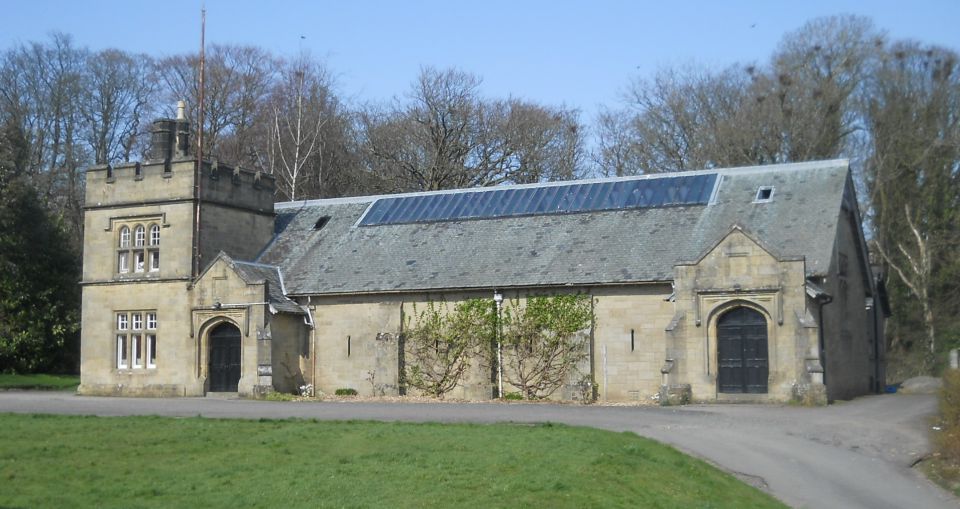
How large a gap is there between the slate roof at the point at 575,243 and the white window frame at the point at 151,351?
469 cm

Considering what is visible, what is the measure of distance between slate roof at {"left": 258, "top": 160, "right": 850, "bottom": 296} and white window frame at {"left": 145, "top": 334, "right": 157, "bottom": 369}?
15.4ft

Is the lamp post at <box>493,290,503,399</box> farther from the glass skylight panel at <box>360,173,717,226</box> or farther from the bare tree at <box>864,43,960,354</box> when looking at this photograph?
the bare tree at <box>864,43,960,354</box>

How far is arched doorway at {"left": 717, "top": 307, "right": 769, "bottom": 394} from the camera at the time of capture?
2897 cm

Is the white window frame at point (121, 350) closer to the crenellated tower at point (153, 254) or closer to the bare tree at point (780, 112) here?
A: the crenellated tower at point (153, 254)

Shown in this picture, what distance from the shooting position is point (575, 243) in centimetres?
3403

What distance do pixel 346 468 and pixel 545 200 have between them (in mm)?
23084

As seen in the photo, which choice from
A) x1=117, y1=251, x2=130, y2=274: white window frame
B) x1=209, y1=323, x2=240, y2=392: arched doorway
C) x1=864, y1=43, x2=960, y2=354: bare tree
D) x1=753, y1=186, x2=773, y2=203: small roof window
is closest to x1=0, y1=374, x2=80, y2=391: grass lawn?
x1=117, y1=251, x2=130, y2=274: white window frame

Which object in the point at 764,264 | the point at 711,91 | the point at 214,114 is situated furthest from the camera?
the point at 214,114

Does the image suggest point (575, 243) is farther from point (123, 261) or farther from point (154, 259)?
point (123, 261)

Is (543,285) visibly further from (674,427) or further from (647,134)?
(647,134)

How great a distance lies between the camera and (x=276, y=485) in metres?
13.7

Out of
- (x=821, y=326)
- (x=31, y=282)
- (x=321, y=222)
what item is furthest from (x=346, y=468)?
(x=31, y=282)

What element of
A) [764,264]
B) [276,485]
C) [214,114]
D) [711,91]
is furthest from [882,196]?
[276,485]

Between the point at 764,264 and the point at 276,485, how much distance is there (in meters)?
18.4
